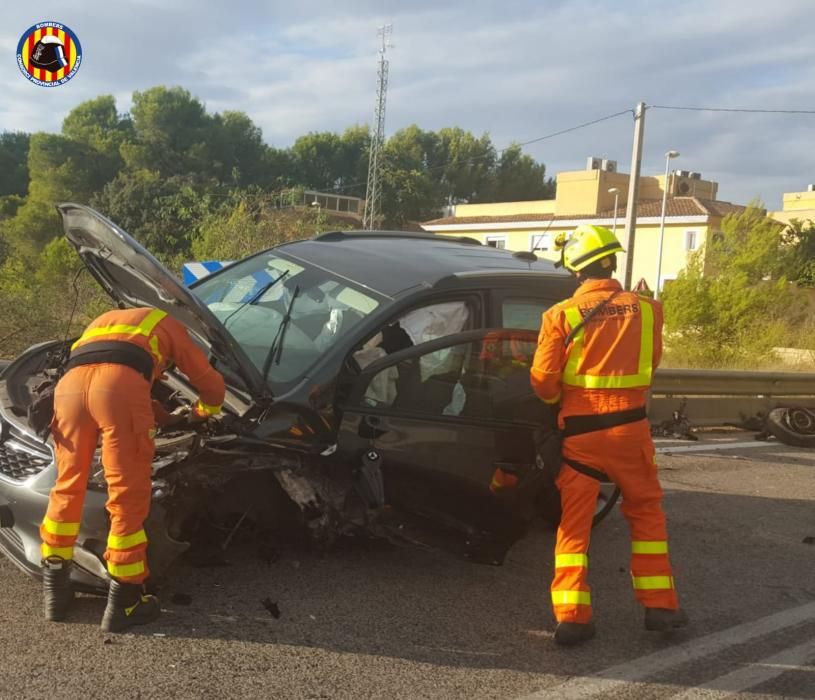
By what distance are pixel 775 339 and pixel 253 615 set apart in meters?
16.0

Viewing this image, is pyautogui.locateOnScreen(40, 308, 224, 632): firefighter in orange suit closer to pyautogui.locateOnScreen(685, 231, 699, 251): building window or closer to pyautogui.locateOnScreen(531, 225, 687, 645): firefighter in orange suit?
pyautogui.locateOnScreen(531, 225, 687, 645): firefighter in orange suit

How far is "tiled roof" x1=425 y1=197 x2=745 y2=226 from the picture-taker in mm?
47634

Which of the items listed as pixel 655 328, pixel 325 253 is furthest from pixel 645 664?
pixel 325 253

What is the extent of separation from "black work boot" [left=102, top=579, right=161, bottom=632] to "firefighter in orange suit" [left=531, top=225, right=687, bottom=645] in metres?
1.78

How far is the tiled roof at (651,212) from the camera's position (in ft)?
156

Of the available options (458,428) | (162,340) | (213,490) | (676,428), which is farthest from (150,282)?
(676,428)

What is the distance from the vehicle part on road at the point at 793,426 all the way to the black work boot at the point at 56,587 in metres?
7.96

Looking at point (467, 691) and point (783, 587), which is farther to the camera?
point (783, 587)

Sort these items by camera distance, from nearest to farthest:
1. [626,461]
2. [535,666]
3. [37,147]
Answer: [535,666] → [626,461] → [37,147]

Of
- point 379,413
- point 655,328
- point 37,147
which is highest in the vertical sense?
point 37,147

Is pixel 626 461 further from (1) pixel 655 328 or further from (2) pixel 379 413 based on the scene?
(2) pixel 379 413

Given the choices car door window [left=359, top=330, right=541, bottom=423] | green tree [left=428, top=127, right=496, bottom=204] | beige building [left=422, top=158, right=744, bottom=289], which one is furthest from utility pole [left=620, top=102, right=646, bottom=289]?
green tree [left=428, top=127, right=496, bottom=204]

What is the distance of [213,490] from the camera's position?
3.84 metres

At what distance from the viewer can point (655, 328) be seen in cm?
396
